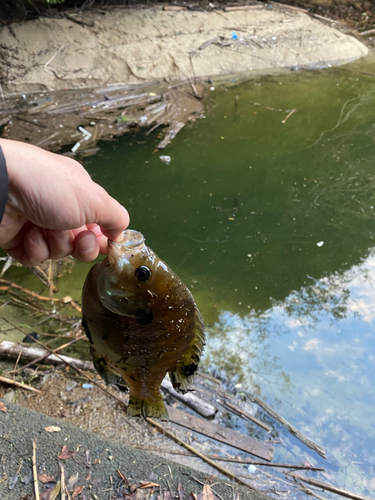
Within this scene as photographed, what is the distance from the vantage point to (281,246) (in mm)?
5559

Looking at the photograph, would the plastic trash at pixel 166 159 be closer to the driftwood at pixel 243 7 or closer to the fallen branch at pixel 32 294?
the fallen branch at pixel 32 294

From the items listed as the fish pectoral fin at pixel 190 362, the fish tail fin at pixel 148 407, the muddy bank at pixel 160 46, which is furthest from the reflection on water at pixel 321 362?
the muddy bank at pixel 160 46

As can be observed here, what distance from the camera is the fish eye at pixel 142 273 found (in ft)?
4.87

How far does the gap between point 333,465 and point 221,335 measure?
1818 millimetres

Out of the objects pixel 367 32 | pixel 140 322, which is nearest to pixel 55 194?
pixel 140 322

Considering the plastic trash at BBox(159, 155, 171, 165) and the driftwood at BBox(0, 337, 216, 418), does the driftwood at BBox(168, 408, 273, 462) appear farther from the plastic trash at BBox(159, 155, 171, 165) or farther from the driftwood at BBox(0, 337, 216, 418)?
the plastic trash at BBox(159, 155, 171, 165)

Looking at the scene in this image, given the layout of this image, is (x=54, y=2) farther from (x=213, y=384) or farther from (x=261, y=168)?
(x=213, y=384)

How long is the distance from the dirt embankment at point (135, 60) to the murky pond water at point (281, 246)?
109cm

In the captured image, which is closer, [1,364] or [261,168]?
[1,364]

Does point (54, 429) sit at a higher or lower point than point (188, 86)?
lower

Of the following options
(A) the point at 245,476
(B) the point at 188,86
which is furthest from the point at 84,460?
(B) the point at 188,86

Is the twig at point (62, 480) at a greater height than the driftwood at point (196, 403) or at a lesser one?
greater

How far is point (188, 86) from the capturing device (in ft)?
30.7

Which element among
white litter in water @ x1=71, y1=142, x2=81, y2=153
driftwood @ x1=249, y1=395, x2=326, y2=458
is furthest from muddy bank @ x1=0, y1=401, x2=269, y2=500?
white litter in water @ x1=71, y1=142, x2=81, y2=153
